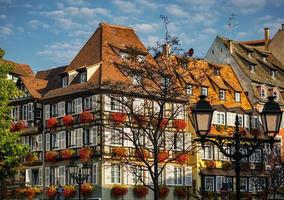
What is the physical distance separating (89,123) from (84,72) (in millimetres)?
4732

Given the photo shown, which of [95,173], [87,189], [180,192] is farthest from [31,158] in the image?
[180,192]

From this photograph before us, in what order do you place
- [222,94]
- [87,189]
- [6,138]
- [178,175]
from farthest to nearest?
[222,94] < [178,175] < [87,189] < [6,138]

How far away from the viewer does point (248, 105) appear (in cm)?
7044

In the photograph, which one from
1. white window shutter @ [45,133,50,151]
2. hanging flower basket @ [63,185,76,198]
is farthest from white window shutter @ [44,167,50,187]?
hanging flower basket @ [63,185,76,198]

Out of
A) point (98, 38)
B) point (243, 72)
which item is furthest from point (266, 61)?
point (98, 38)

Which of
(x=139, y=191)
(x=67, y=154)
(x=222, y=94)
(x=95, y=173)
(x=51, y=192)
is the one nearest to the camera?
(x=95, y=173)

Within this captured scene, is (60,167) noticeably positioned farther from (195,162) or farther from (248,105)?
(248,105)

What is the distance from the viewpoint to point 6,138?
42.8m

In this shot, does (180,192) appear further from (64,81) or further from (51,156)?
(64,81)

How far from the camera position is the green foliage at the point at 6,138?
42906mm

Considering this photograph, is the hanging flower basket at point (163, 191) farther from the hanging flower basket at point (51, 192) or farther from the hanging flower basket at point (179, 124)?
the hanging flower basket at point (51, 192)

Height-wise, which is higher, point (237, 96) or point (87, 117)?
point (237, 96)

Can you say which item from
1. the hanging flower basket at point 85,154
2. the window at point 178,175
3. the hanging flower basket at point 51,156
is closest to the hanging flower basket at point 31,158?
the hanging flower basket at point 51,156

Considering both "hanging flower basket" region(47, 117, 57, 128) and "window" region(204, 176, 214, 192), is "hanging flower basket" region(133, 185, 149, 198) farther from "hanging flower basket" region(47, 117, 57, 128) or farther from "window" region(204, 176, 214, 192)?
"hanging flower basket" region(47, 117, 57, 128)
